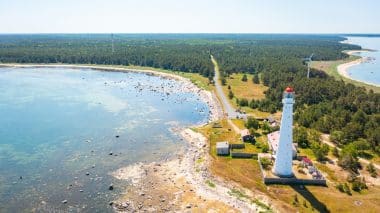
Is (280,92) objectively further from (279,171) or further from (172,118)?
(279,171)

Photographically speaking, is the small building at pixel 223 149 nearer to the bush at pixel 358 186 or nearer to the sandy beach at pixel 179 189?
the sandy beach at pixel 179 189

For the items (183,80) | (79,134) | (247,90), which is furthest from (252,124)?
(183,80)

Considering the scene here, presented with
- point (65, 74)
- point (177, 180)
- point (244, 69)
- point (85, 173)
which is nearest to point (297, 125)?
point (177, 180)

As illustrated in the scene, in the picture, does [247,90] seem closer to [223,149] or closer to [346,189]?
[223,149]

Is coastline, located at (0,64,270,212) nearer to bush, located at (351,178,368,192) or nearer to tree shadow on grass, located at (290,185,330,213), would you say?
tree shadow on grass, located at (290,185,330,213)

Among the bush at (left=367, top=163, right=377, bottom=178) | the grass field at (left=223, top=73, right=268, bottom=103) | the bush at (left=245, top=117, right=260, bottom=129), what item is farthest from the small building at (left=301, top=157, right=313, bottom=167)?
the grass field at (left=223, top=73, right=268, bottom=103)
